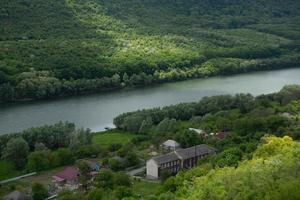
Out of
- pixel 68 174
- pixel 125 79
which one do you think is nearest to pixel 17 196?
pixel 68 174

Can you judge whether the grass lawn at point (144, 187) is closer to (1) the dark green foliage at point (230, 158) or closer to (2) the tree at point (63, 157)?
(1) the dark green foliage at point (230, 158)

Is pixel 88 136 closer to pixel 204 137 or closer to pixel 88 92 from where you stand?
pixel 204 137

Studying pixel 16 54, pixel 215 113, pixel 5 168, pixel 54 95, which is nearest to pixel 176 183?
pixel 5 168

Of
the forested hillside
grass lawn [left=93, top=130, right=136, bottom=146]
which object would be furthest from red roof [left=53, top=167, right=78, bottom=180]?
the forested hillside

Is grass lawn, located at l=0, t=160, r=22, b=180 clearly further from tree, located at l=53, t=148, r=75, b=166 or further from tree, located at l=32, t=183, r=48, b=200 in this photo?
tree, located at l=32, t=183, r=48, b=200

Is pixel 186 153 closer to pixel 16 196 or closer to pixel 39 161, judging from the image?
pixel 39 161

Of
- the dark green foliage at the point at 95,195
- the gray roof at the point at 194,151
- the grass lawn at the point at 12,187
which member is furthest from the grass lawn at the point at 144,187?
the grass lawn at the point at 12,187
